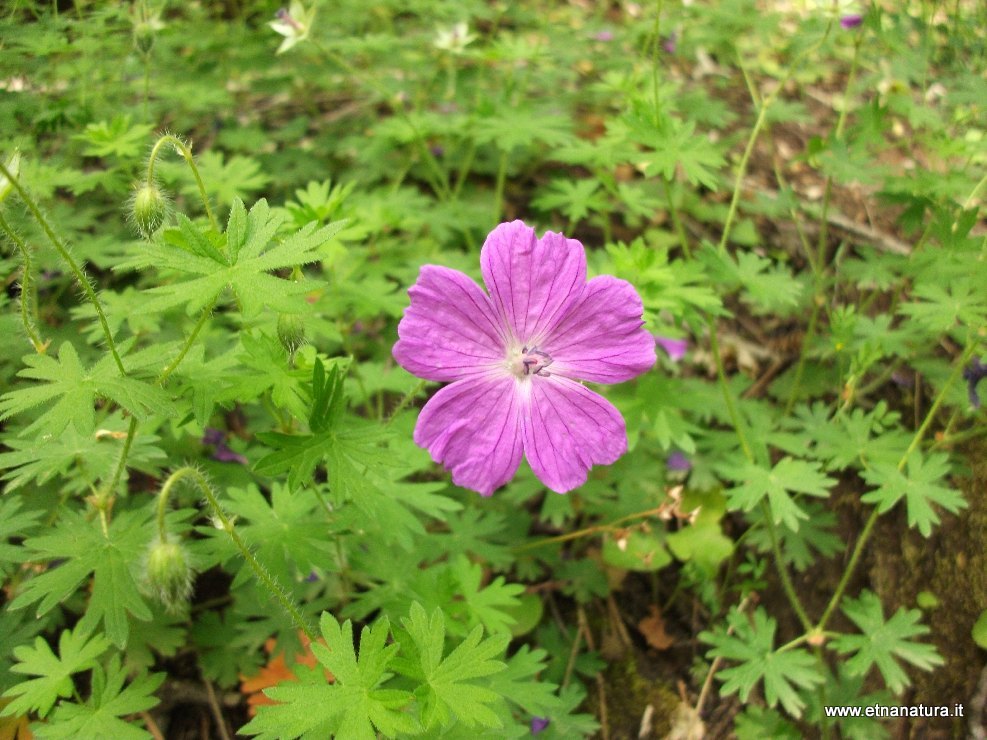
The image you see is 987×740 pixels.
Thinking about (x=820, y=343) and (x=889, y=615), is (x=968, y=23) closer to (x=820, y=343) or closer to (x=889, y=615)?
(x=820, y=343)

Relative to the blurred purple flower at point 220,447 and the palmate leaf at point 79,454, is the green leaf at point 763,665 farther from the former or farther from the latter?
the palmate leaf at point 79,454

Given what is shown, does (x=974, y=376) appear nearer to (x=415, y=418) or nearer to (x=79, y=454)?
(x=415, y=418)

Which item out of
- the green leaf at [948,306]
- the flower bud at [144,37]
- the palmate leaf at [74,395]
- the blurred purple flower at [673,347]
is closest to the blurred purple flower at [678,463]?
the blurred purple flower at [673,347]

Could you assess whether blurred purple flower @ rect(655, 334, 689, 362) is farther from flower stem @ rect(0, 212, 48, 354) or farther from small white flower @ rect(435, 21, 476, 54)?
flower stem @ rect(0, 212, 48, 354)

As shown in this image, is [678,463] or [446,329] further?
[678,463]

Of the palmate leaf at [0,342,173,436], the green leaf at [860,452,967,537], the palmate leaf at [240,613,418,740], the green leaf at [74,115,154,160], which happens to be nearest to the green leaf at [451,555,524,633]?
the palmate leaf at [240,613,418,740]

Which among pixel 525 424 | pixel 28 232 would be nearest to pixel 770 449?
pixel 525 424

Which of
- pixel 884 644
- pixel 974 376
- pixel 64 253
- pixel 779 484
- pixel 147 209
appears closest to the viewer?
pixel 64 253

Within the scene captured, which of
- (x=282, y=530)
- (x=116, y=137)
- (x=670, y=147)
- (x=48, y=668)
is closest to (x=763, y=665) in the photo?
(x=282, y=530)
